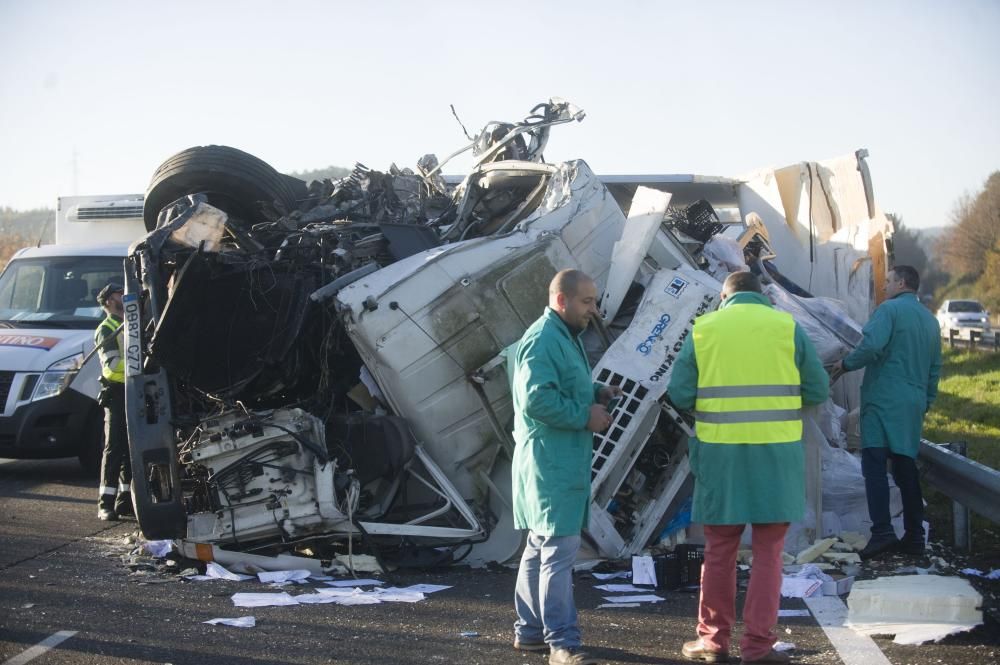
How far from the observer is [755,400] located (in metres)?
5.02

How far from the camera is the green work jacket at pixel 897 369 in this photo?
7117 mm

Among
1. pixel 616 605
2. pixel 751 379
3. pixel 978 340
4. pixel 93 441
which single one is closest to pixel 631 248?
pixel 616 605

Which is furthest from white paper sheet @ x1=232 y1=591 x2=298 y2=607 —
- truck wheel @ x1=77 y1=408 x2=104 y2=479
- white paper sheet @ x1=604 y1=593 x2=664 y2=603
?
truck wheel @ x1=77 y1=408 x2=104 y2=479

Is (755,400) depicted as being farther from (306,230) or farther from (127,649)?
(306,230)

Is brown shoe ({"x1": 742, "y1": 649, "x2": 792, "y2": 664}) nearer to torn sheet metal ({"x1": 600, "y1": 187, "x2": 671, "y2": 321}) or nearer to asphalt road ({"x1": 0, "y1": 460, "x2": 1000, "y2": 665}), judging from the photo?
asphalt road ({"x1": 0, "y1": 460, "x2": 1000, "y2": 665})

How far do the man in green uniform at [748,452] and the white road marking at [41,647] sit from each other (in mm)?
2845

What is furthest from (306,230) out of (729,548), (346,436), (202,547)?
(729,548)

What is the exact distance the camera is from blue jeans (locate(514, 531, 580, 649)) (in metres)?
4.91

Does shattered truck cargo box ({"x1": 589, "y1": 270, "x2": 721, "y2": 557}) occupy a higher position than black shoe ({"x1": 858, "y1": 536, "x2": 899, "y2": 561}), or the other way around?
shattered truck cargo box ({"x1": 589, "y1": 270, "x2": 721, "y2": 557})

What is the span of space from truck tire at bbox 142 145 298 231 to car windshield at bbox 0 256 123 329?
7.65ft

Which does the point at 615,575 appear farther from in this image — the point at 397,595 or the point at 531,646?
the point at 531,646

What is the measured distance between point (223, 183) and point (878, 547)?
5513 millimetres

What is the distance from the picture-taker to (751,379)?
16.5ft

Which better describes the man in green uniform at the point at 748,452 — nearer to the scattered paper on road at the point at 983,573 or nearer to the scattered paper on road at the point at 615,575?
the scattered paper on road at the point at 615,575
